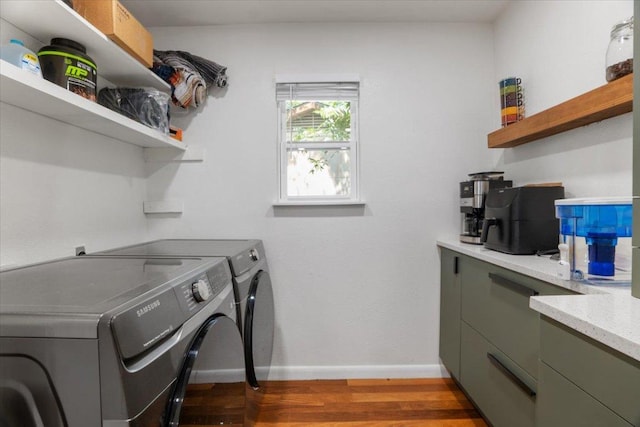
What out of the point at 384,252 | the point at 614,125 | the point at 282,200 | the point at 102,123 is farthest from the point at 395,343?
the point at 102,123

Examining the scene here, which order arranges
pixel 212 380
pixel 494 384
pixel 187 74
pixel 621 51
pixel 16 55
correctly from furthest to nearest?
1. pixel 187 74
2. pixel 494 384
3. pixel 621 51
4. pixel 16 55
5. pixel 212 380

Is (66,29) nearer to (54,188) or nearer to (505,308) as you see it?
(54,188)

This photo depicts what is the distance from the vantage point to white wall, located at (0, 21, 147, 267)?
125 cm

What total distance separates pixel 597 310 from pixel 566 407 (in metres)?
0.25

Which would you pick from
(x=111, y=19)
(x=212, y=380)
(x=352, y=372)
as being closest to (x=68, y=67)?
(x=111, y=19)

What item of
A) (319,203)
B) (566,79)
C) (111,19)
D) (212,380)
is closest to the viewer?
(212,380)

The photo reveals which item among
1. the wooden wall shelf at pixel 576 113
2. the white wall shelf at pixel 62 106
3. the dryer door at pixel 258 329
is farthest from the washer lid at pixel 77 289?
the wooden wall shelf at pixel 576 113

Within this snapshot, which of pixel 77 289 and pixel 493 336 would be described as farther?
pixel 493 336

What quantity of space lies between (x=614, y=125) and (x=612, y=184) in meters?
0.25

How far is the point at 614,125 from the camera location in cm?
134

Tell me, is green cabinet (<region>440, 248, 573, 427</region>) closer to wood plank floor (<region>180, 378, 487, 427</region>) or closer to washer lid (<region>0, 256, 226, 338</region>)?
wood plank floor (<region>180, 378, 487, 427</region>)

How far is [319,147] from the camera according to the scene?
7.34 feet

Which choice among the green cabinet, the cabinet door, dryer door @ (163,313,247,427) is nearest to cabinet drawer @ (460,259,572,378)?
the green cabinet

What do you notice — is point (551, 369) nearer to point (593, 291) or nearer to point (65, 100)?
point (593, 291)
